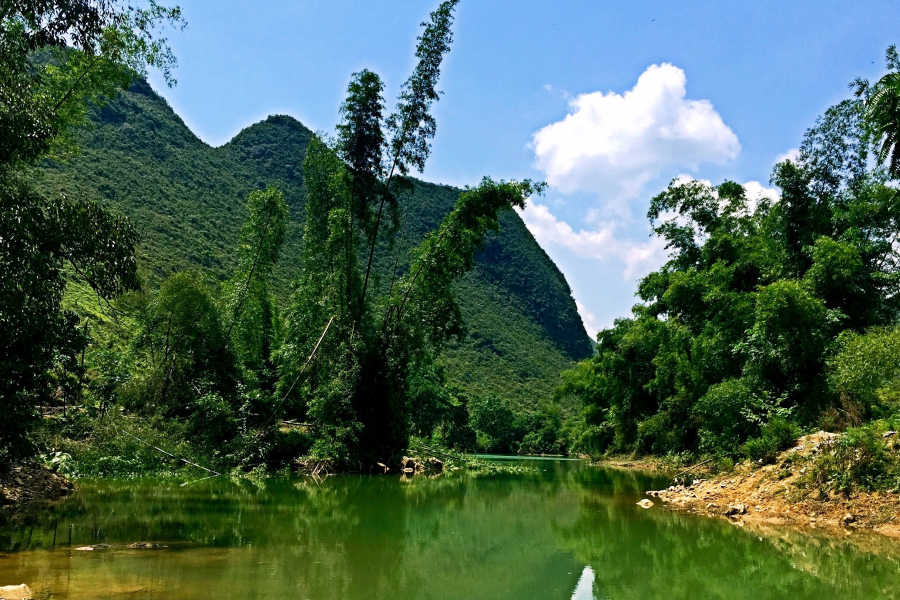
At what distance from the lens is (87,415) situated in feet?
42.9

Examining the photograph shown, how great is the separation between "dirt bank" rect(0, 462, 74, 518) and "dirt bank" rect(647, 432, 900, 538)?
1168 cm

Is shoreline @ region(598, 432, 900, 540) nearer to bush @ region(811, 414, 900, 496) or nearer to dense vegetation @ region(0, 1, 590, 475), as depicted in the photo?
bush @ region(811, 414, 900, 496)

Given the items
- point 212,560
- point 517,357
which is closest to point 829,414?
point 212,560

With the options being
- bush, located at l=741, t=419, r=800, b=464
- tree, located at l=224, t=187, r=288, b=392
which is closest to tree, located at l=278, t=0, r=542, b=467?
tree, located at l=224, t=187, r=288, b=392

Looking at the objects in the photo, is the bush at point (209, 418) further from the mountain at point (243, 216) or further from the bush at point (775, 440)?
the bush at point (775, 440)

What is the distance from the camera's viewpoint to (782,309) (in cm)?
1588

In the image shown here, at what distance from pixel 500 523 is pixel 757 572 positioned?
4420 millimetres

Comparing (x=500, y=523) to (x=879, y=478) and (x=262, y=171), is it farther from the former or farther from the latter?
(x=262, y=171)

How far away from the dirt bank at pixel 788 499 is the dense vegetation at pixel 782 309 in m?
0.99

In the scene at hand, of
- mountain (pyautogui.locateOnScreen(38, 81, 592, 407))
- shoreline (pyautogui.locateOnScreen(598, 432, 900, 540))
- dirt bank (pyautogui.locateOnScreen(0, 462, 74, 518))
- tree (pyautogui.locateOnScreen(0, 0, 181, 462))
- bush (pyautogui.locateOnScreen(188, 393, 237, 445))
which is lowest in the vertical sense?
shoreline (pyautogui.locateOnScreen(598, 432, 900, 540))

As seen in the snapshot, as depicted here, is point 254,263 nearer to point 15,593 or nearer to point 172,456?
point 172,456

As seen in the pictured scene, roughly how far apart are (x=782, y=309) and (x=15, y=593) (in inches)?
663

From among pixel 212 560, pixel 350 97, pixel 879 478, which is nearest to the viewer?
pixel 212 560

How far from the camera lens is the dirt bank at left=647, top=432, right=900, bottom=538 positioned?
9484mm
